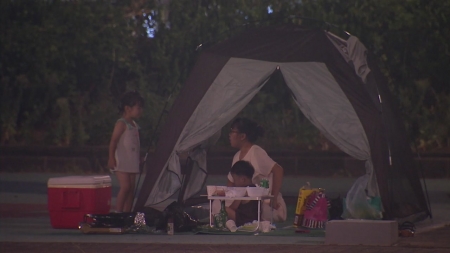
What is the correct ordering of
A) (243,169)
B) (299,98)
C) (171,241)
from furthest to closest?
(299,98) < (243,169) < (171,241)

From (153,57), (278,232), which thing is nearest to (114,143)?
(278,232)

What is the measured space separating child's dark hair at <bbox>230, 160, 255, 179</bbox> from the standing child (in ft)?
3.88

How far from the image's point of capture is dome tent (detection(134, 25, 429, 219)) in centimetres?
995

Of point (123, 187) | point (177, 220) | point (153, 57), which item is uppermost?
point (153, 57)

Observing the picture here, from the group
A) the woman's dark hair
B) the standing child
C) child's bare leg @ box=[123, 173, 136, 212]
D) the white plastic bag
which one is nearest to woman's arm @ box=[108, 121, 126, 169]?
the standing child

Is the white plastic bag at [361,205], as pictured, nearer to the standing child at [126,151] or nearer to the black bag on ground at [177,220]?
the black bag on ground at [177,220]

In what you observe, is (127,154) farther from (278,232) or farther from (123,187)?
(278,232)

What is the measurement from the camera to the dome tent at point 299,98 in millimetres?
9947

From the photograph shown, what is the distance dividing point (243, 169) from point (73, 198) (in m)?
1.99

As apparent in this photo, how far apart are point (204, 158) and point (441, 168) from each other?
8.33m

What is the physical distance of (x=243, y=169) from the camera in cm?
973

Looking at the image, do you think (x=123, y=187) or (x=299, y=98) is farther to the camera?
(x=299, y=98)

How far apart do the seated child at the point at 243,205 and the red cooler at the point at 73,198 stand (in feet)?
5.11

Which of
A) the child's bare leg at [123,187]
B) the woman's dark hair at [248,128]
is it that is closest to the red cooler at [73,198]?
the child's bare leg at [123,187]
